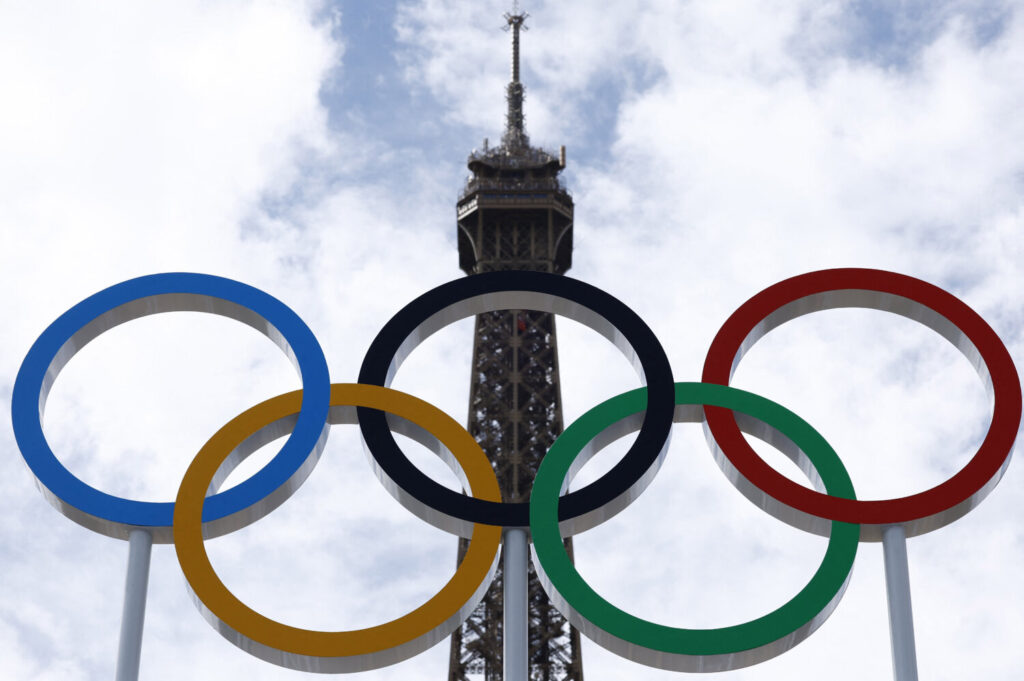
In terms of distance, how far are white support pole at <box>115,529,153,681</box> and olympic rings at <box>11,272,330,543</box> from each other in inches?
9.1

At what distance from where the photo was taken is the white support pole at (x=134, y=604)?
71.6 feet

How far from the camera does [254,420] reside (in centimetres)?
2312

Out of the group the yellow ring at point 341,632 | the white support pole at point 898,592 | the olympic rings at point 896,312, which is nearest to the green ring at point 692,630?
the olympic rings at point 896,312

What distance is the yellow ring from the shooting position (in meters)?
21.2

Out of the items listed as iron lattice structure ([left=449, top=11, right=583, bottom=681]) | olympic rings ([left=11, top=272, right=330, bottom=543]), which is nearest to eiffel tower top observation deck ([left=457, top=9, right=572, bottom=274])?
iron lattice structure ([left=449, top=11, right=583, bottom=681])

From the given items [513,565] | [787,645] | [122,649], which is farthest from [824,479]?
[122,649]

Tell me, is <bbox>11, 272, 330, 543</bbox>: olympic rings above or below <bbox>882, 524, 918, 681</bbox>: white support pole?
above

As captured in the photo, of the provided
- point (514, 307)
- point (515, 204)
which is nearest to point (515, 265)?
point (515, 204)

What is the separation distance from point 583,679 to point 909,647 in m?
43.6

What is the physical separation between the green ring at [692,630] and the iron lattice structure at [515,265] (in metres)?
45.0

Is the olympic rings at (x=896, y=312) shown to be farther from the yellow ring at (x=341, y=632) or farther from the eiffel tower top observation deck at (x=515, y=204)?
the eiffel tower top observation deck at (x=515, y=204)

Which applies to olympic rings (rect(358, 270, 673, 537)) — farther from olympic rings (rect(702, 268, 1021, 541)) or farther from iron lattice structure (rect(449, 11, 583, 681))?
iron lattice structure (rect(449, 11, 583, 681))

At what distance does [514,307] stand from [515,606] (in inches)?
199

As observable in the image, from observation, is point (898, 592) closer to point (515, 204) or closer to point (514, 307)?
point (514, 307)
